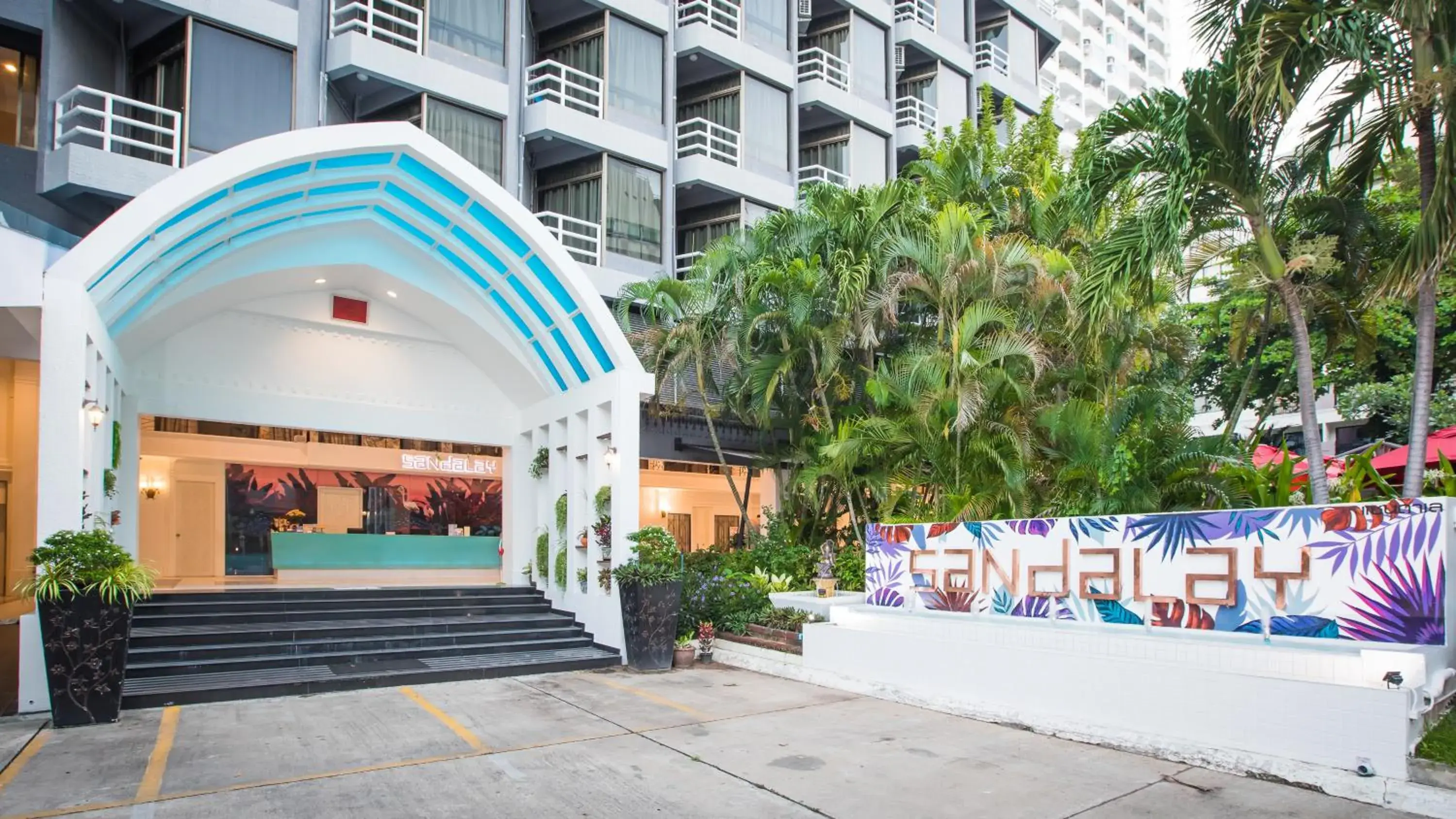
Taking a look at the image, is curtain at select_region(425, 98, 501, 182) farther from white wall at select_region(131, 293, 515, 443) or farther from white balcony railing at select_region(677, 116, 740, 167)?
white balcony railing at select_region(677, 116, 740, 167)

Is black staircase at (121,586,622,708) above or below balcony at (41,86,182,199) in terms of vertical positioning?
below

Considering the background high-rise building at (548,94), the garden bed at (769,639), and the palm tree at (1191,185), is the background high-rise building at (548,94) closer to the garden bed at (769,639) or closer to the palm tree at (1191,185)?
the garden bed at (769,639)

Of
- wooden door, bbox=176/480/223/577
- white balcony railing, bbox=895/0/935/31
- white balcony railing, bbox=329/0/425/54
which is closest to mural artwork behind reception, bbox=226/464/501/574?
wooden door, bbox=176/480/223/577

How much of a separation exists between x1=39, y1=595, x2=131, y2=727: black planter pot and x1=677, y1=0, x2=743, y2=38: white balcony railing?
50.8 feet

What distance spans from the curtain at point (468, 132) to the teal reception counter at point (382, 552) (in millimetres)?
6497

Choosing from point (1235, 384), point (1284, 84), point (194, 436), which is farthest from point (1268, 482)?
point (194, 436)

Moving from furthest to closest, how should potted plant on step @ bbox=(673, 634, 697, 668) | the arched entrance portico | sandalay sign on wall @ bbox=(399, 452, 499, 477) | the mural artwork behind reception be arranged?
sandalay sign on wall @ bbox=(399, 452, 499, 477) < the mural artwork behind reception < potted plant on step @ bbox=(673, 634, 697, 668) < the arched entrance portico

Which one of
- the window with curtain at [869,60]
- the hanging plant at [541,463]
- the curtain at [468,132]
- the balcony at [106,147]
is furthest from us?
the window with curtain at [869,60]

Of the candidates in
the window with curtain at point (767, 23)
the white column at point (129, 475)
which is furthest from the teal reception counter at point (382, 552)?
the window with curtain at point (767, 23)

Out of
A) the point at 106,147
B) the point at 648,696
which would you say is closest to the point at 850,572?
the point at 648,696

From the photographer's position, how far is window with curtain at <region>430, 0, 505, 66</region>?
53.7 feet

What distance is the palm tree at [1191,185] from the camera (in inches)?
346

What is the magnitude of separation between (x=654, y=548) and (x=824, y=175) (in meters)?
12.5

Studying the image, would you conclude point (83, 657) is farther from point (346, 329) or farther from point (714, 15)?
point (714, 15)
